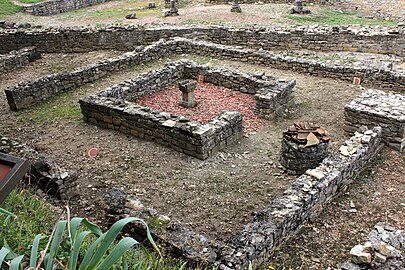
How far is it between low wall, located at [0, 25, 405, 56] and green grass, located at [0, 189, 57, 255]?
41.5 feet

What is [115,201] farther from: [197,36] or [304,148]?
[197,36]

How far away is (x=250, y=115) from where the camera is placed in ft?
37.3

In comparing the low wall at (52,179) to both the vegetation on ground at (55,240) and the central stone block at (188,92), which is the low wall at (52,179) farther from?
the central stone block at (188,92)

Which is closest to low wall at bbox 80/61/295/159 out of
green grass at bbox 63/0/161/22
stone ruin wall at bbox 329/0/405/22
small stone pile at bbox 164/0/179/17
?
small stone pile at bbox 164/0/179/17

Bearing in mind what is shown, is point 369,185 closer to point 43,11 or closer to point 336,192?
point 336,192

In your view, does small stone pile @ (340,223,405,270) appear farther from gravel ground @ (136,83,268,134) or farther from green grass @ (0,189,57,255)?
gravel ground @ (136,83,268,134)

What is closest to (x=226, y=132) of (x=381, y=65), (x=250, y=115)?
(x=250, y=115)

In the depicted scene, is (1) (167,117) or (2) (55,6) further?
(2) (55,6)

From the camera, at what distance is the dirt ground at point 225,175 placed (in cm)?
712

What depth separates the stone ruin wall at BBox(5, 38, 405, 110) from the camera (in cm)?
1203

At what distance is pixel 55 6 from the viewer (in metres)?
26.8

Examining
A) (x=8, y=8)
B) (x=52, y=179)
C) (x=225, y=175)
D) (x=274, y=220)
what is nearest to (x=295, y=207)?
(x=274, y=220)

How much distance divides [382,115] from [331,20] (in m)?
13.9

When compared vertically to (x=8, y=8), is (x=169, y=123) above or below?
below
